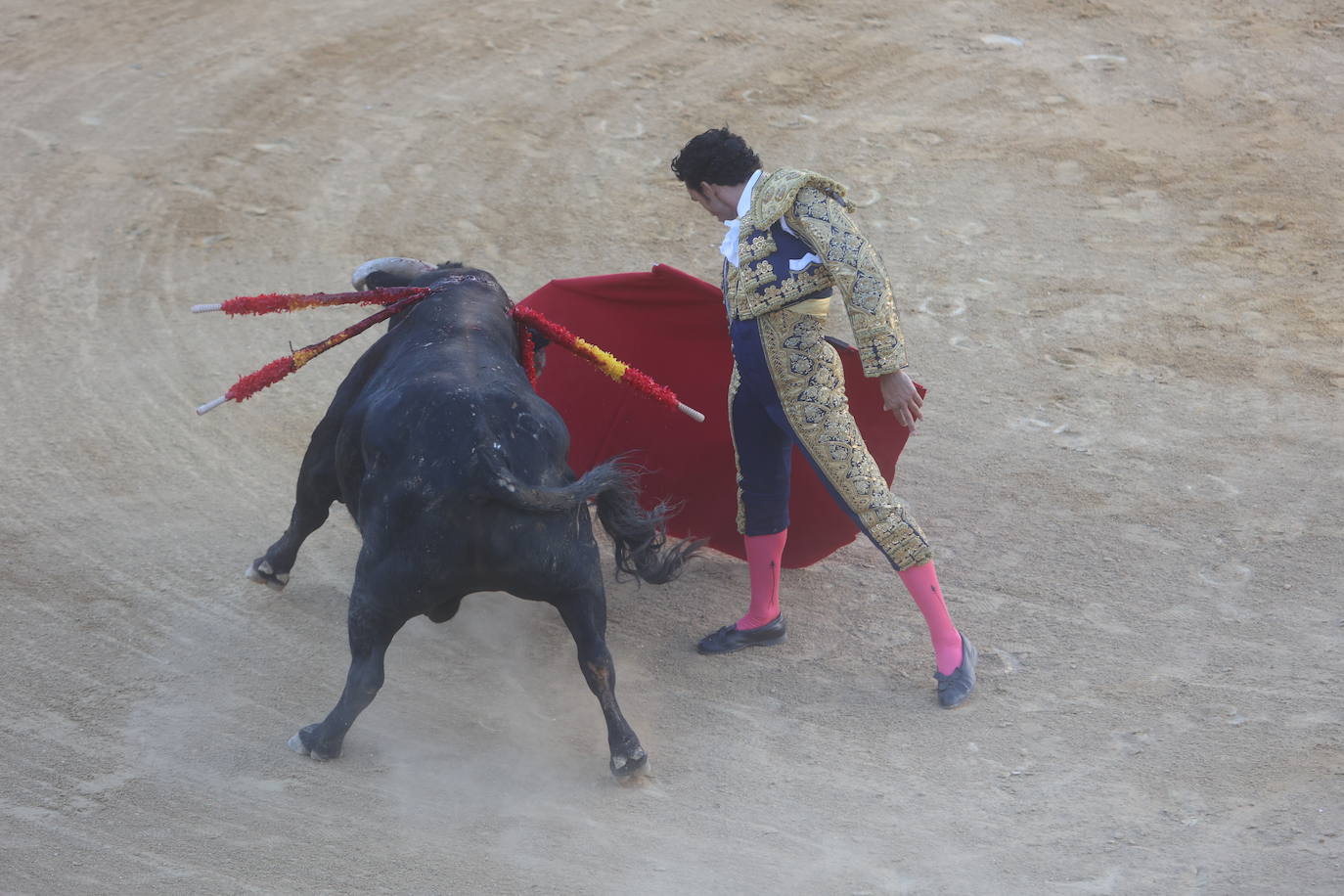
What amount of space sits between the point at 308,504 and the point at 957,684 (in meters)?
1.94

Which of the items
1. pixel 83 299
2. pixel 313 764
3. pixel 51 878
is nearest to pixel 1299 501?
pixel 313 764

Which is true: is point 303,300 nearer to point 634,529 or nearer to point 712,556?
point 634,529

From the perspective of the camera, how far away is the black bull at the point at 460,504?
3.22 meters

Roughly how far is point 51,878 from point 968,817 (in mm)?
2141

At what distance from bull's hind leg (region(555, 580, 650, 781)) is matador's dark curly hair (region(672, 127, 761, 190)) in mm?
1135

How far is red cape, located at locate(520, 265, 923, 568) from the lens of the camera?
4.50 metres

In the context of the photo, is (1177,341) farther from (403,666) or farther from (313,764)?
(313,764)

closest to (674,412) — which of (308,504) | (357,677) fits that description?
(308,504)

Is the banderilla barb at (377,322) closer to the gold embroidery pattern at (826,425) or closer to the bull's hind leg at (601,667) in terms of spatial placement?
the gold embroidery pattern at (826,425)

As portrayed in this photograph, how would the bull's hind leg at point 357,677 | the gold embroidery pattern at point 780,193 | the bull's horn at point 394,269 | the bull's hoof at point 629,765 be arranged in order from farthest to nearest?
1. the bull's horn at point 394,269
2. the gold embroidery pattern at point 780,193
3. the bull's hoof at point 629,765
4. the bull's hind leg at point 357,677

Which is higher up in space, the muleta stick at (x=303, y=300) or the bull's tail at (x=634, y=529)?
the muleta stick at (x=303, y=300)

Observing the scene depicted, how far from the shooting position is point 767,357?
3787 mm

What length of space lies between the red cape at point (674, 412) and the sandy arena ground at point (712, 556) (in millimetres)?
252

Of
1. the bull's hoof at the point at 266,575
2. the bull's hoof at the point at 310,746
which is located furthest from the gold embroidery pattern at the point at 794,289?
the bull's hoof at the point at 266,575
